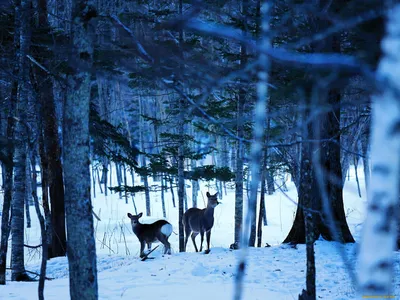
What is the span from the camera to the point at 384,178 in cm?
119

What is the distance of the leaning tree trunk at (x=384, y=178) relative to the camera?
1179mm

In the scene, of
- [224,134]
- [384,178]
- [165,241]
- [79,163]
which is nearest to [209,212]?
[165,241]

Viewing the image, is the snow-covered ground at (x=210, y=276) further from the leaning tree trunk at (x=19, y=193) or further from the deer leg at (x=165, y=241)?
the deer leg at (x=165, y=241)

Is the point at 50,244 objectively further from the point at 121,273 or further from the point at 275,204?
the point at 275,204

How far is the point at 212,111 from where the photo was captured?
12.1 m

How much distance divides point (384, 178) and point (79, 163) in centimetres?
315

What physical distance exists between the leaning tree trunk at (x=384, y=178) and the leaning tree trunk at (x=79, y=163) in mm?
3069

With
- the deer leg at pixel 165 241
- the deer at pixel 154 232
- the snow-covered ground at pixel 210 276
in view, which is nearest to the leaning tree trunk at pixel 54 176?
the snow-covered ground at pixel 210 276

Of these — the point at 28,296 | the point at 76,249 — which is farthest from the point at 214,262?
the point at 76,249

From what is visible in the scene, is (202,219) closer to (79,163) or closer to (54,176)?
(54,176)

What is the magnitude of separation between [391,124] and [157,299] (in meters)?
5.86

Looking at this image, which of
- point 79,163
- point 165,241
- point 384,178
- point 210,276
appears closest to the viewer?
point 384,178

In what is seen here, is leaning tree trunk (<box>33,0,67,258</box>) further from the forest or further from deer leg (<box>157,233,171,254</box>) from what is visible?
deer leg (<box>157,233,171,254</box>)

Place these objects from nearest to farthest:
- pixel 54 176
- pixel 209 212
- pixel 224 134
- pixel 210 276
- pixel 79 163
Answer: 1. pixel 79 163
2. pixel 210 276
3. pixel 224 134
4. pixel 54 176
5. pixel 209 212
